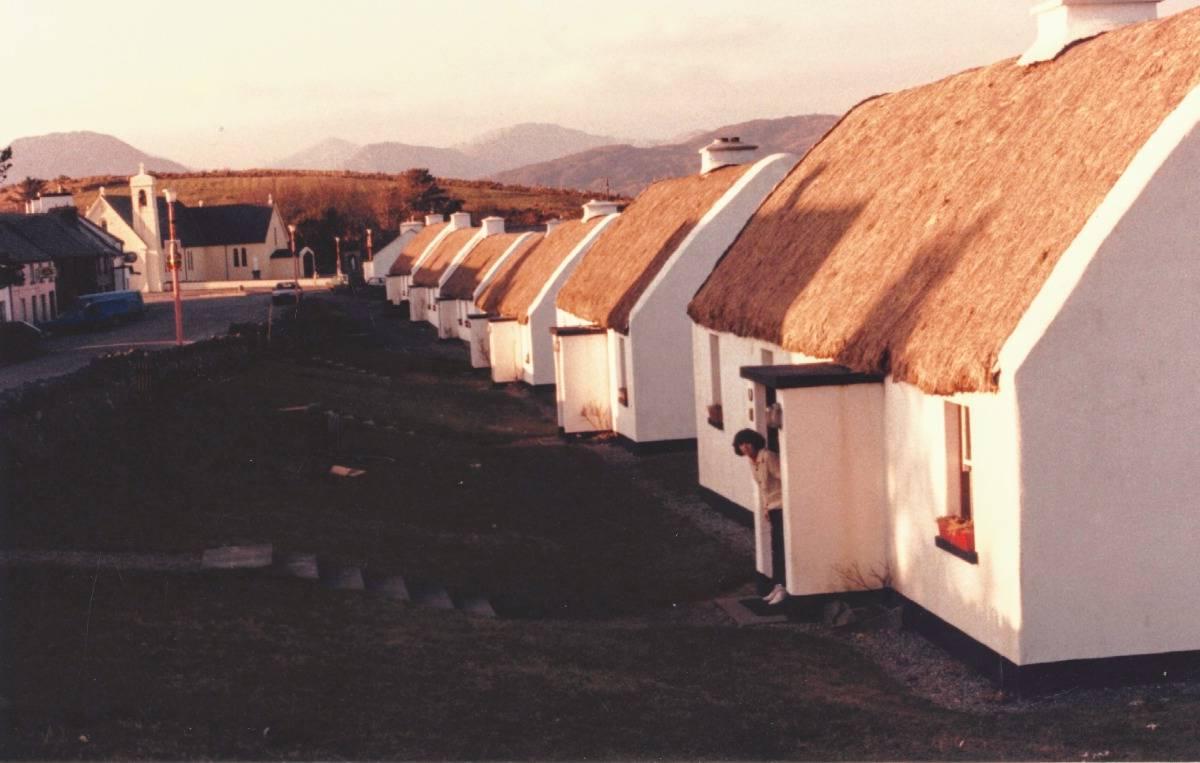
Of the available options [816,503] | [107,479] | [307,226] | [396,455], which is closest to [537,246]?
[396,455]

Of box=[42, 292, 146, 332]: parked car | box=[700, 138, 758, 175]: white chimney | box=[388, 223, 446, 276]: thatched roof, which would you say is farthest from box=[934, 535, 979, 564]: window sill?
box=[388, 223, 446, 276]: thatched roof

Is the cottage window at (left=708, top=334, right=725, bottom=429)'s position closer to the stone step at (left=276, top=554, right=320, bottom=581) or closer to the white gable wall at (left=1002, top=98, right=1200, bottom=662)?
the stone step at (left=276, top=554, right=320, bottom=581)

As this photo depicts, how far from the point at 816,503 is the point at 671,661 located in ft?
7.92

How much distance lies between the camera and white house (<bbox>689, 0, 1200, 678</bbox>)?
1048 centimetres

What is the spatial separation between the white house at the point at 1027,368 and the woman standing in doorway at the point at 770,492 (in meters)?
0.29

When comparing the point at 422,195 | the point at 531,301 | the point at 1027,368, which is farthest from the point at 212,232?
the point at 1027,368

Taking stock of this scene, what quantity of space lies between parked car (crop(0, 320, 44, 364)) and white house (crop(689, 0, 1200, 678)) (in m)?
37.1

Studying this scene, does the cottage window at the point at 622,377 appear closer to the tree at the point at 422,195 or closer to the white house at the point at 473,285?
the white house at the point at 473,285

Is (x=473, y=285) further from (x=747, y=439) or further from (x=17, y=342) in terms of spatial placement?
(x=747, y=439)

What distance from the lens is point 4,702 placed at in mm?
8977

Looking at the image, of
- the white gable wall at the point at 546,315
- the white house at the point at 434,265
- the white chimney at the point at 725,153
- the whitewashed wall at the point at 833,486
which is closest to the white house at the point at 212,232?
the white house at the point at 434,265

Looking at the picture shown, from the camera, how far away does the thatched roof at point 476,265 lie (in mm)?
48812

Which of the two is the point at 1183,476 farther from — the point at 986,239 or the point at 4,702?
the point at 4,702

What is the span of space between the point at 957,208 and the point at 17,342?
40.7 m
